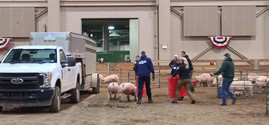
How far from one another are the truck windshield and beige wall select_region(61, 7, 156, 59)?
24435 mm

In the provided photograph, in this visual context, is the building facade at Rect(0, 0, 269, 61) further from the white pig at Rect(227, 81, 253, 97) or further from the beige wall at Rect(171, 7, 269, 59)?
the white pig at Rect(227, 81, 253, 97)

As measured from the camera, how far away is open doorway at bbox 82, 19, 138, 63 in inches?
1554

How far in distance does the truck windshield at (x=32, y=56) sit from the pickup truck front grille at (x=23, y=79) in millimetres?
1318

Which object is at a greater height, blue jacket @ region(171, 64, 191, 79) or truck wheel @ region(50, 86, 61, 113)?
blue jacket @ region(171, 64, 191, 79)

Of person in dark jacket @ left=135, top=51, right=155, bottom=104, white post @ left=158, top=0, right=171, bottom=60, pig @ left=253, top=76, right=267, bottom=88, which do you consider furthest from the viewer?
white post @ left=158, top=0, right=171, bottom=60

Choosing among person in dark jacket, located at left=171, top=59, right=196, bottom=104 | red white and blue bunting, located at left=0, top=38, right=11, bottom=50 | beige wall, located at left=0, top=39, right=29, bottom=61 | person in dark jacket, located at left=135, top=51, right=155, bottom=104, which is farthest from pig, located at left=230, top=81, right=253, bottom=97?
red white and blue bunting, located at left=0, top=38, right=11, bottom=50

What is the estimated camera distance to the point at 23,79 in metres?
11.6

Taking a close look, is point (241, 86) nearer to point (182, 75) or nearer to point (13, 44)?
point (182, 75)

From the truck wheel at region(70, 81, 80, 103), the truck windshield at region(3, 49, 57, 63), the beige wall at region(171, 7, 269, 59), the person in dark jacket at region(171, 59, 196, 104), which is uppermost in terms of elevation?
the beige wall at region(171, 7, 269, 59)

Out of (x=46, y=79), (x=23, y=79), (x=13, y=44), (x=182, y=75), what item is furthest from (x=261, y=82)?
(x=13, y=44)

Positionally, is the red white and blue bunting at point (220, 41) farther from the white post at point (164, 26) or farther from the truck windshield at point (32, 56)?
the truck windshield at point (32, 56)

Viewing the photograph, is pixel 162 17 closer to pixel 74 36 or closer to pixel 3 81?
pixel 74 36

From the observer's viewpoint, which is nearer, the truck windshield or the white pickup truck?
the white pickup truck

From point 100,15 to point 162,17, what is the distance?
230 inches
